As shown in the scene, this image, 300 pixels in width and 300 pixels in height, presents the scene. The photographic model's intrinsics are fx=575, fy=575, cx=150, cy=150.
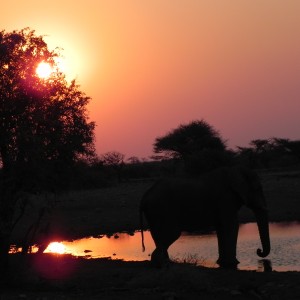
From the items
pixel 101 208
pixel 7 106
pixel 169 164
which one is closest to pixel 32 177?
pixel 7 106

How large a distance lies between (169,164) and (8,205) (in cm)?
7749

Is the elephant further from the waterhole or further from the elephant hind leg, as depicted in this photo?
the waterhole

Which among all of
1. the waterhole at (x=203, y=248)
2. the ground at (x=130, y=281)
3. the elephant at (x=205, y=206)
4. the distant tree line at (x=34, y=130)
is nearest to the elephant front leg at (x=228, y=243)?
the elephant at (x=205, y=206)

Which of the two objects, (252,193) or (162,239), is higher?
(252,193)

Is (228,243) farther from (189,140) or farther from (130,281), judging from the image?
(189,140)

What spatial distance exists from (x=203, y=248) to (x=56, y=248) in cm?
631

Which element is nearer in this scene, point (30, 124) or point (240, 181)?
point (30, 124)

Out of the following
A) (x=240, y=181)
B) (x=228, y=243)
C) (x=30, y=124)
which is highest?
(x=30, y=124)

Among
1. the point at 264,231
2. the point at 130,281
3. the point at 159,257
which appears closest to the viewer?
the point at 130,281

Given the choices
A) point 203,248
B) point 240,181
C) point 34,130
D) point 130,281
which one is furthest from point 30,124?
point 203,248

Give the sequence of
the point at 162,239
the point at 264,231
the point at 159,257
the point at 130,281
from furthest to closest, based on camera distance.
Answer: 1. the point at 162,239
2. the point at 264,231
3. the point at 159,257
4. the point at 130,281

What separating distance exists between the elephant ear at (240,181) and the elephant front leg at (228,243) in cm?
72

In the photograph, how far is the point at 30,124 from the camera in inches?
555

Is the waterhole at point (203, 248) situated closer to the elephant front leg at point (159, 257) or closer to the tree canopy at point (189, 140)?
the elephant front leg at point (159, 257)
